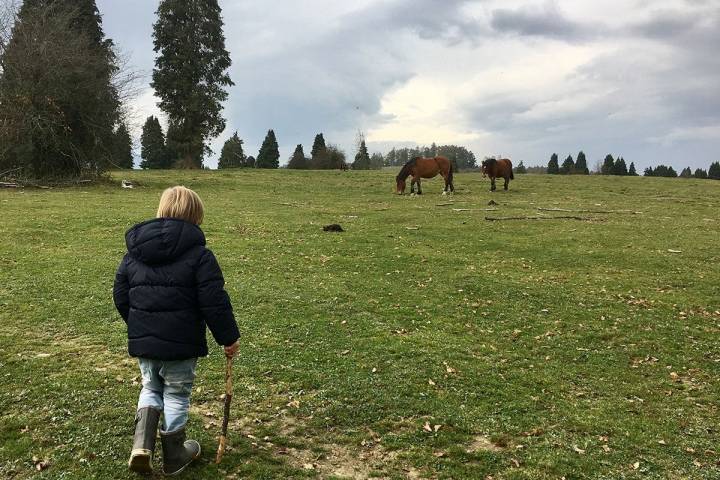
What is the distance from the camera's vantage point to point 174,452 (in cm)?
410

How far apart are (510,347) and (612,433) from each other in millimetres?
2410

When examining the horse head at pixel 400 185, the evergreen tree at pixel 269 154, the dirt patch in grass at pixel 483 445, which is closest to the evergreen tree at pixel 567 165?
the evergreen tree at pixel 269 154

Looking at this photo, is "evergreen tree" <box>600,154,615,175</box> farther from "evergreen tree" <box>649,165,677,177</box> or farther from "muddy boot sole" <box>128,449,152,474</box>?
"muddy boot sole" <box>128,449,152,474</box>

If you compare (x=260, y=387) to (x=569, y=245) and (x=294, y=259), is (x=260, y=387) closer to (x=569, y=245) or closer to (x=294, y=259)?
(x=294, y=259)

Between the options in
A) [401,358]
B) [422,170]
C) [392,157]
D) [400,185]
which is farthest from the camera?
[392,157]

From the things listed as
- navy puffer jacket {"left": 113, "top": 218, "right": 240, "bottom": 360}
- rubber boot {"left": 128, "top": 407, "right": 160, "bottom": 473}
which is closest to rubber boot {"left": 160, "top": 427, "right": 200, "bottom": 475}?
rubber boot {"left": 128, "top": 407, "right": 160, "bottom": 473}

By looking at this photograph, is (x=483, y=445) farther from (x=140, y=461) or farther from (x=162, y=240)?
(x=162, y=240)

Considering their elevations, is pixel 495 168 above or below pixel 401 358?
above

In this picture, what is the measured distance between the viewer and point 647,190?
115 ft

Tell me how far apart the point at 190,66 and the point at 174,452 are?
4645 cm

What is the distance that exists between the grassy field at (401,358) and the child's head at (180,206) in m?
2.08

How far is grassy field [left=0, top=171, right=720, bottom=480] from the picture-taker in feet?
15.2

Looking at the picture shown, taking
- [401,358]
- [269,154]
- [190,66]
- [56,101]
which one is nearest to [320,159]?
[269,154]

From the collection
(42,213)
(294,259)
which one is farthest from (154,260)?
(42,213)
